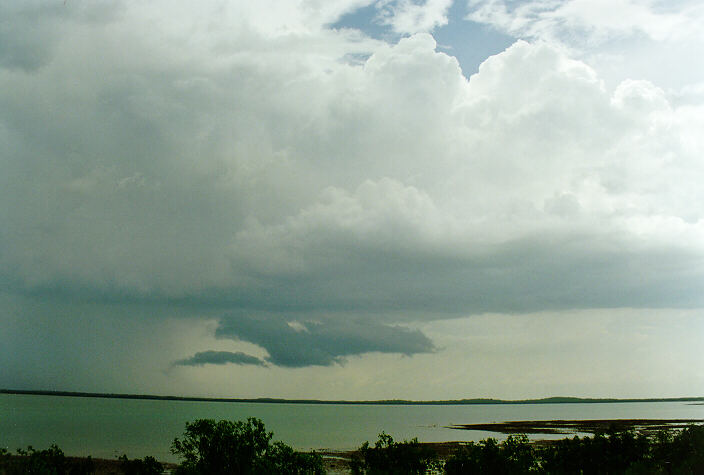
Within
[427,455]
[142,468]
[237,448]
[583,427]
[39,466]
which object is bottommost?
[583,427]

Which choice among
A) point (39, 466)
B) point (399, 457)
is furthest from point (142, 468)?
point (399, 457)

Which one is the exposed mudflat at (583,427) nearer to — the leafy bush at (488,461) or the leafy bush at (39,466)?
the leafy bush at (488,461)

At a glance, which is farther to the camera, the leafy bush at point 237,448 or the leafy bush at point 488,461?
the leafy bush at point 237,448

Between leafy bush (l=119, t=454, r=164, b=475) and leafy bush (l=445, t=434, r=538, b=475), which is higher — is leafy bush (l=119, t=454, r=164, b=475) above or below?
below

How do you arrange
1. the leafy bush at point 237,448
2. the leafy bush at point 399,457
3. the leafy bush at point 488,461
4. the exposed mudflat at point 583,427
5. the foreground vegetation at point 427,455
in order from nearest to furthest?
the leafy bush at point 488,461 → the foreground vegetation at point 427,455 → the leafy bush at point 399,457 → the leafy bush at point 237,448 → the exposed mudflat at point 583,427

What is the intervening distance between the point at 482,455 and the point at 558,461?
6152 mm

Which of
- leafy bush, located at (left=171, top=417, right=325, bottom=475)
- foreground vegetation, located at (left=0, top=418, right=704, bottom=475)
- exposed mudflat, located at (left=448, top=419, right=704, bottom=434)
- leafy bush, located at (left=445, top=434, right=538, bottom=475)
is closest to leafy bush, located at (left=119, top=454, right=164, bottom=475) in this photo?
foreground vegetation, located at (left=0, top=418, right=704, bottom=475)

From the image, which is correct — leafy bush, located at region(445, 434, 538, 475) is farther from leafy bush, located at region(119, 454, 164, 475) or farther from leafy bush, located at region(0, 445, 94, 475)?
leafy bush, located at region(0, 445, 94, 475)

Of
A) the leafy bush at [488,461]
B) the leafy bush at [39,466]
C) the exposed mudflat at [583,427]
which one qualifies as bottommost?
the exposed mudflat at [583,427]

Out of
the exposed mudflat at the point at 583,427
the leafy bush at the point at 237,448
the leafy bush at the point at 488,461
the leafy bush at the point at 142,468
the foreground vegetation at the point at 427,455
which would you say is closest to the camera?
the leafy bush at the point at 488,461

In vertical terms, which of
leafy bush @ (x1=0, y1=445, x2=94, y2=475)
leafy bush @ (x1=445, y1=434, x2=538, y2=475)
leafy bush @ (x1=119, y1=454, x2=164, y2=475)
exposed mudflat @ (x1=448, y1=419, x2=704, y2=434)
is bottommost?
exposed mudflat @ (x1=448, y1=419, x2=704, y2=434)

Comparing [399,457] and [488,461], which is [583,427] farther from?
[488,461]

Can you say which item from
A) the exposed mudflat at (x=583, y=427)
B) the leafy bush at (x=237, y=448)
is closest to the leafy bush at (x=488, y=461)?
the leafy bush at (x=237, y=448)

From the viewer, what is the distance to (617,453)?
3331 cm
